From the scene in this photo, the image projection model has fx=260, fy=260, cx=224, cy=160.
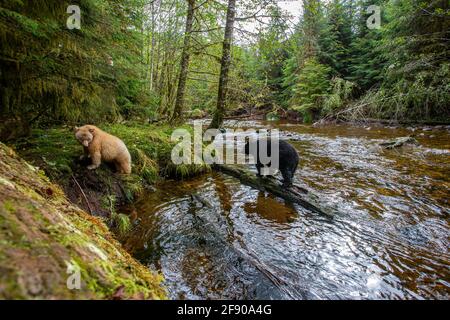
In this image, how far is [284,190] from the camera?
552 cm

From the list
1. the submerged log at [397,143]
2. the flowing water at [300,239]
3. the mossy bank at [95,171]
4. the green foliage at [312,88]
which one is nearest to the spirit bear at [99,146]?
the mossy bank at [95,171]

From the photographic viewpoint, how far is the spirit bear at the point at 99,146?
4337mm

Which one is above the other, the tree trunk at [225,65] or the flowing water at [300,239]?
the tree trunk at [225,65]

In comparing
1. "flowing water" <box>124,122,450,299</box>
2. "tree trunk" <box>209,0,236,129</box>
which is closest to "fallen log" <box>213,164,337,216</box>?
"flowing water" <box>124,122,450,299</box>

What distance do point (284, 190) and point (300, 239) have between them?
5.48 ft

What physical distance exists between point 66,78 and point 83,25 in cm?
98

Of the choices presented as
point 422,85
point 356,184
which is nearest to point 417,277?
point 356,184

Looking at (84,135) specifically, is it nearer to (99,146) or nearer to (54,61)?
(99,146)

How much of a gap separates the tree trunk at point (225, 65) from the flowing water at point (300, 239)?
8.11 ft

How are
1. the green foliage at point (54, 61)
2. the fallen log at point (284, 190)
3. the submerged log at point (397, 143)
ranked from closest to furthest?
the green foliage at point (54, 61), the fallen log at point (284, 190), the submerged log at point (397, 143)

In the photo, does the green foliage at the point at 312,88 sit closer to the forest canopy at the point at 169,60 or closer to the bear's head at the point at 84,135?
the forest canopy at the point at 169,60

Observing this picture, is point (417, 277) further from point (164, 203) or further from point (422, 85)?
point (422, 85)

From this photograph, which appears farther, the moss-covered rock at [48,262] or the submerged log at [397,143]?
the submerged log at [397,143]

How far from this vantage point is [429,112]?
52.3ft
